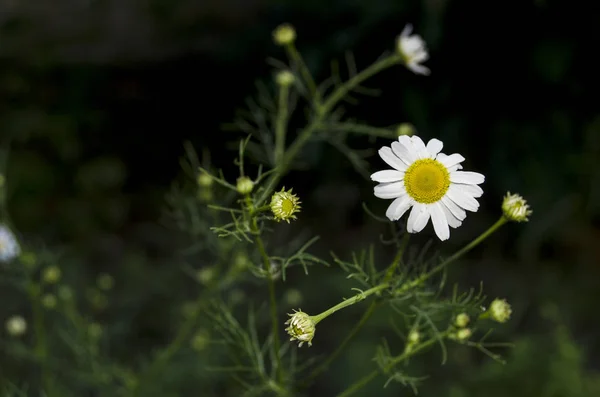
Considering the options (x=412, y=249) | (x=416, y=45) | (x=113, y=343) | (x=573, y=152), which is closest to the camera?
(x=412, y=249)

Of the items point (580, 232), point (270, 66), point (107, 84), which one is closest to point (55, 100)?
point (107, 84)

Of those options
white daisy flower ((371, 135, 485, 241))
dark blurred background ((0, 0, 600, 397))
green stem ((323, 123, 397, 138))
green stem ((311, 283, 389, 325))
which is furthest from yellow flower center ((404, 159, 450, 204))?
dark blurred background ((0, 0, 600, 397))

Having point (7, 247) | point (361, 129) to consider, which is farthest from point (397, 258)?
point (7, 247)

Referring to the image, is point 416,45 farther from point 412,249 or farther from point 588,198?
point 588,198

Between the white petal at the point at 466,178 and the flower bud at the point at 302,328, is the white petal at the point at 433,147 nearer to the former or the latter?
the white petal at the point at 466,178

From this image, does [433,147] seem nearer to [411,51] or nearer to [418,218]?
[418,218]

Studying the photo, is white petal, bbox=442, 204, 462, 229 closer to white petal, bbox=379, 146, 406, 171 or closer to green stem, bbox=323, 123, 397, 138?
white petal, bbox=379, 146, 406, 171
